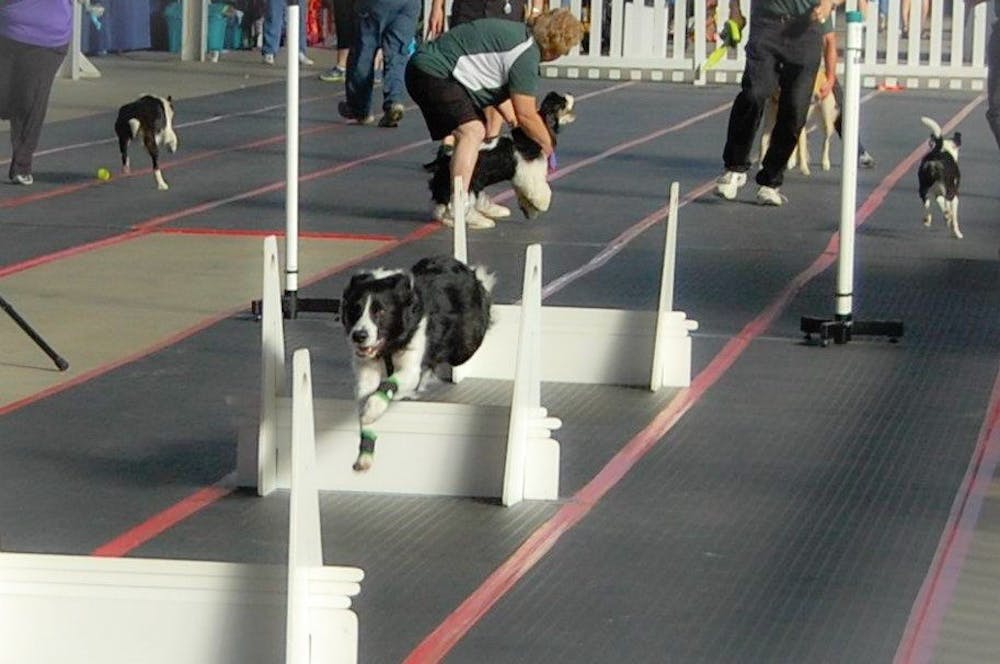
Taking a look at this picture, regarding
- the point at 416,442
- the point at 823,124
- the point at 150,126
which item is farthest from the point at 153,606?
the point at 823,124

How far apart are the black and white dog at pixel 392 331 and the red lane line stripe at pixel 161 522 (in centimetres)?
51

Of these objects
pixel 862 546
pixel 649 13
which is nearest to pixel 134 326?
pixel 862 546

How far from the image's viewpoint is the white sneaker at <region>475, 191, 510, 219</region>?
14453 millimetres

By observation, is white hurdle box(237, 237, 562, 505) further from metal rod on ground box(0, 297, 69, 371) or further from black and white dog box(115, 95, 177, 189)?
black and white dog box(115, 95, 177, 189)

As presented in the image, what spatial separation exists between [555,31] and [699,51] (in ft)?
42.6

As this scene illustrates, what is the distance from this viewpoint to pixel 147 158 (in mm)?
17859

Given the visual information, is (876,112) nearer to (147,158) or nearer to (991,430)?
(147,158)

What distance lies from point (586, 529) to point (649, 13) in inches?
851

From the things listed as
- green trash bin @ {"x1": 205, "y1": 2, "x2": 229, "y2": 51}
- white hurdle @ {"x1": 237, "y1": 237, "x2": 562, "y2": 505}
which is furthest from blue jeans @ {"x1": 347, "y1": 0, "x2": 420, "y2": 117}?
white hurdle @ {"x1": 237, "y1": 237, "x2": 562, "y2": 505}

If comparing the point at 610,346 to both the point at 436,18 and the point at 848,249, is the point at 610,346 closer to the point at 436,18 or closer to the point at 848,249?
the point at 848,249

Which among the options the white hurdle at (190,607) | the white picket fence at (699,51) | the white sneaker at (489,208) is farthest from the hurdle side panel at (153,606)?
the white picket fence at (699,51)

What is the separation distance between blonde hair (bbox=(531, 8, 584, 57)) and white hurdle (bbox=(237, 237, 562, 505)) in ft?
22.5

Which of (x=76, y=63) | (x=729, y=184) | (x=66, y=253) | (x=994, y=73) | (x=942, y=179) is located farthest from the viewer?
(x=76, y=63)

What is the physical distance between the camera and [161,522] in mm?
7246
